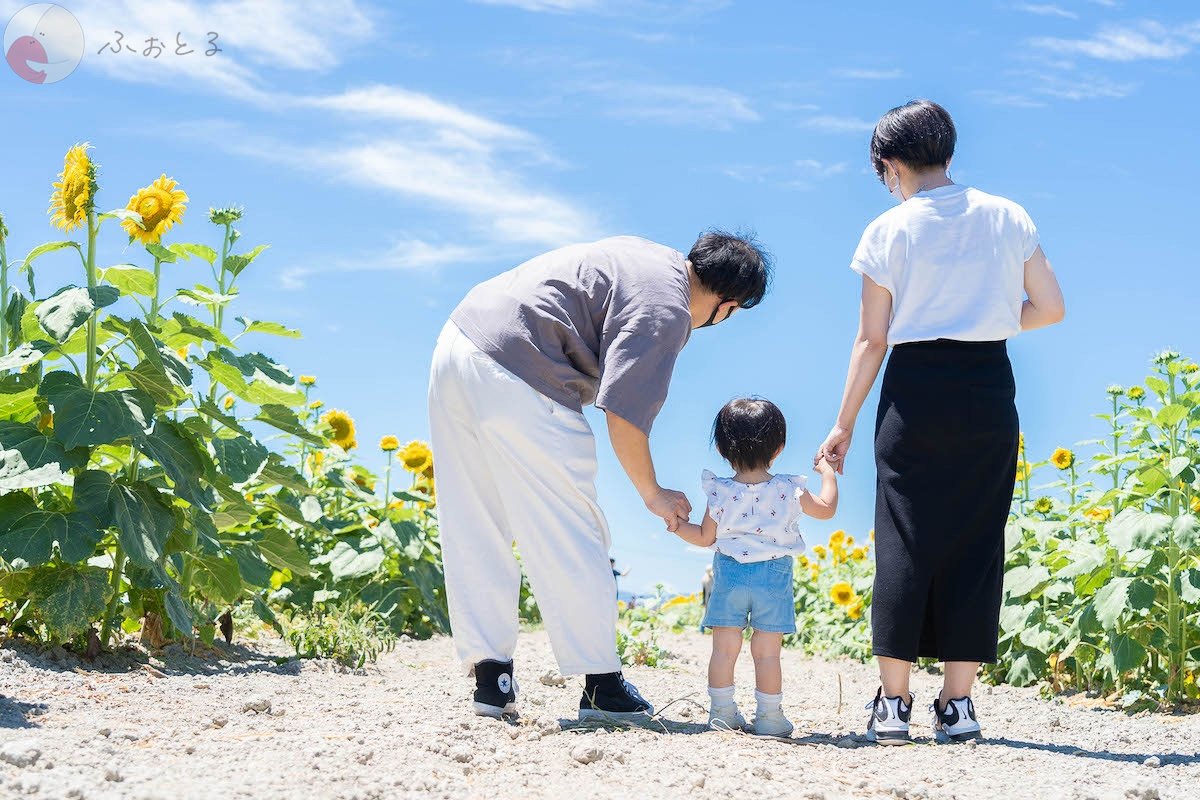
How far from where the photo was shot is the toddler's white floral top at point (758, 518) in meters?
3.54

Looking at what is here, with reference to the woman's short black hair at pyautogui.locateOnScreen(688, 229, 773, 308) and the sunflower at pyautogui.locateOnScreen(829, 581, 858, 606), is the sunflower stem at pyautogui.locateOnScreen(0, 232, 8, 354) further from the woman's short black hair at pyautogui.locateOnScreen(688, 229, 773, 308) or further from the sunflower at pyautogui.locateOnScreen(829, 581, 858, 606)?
the sunflower at pyautogui.locateOnScreen(829, 581, 858, 606)

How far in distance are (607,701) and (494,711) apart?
1.10ft

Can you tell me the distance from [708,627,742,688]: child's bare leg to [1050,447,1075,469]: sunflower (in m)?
2.59

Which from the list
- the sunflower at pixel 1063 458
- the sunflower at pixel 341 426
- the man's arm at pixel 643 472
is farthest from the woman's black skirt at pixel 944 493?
the sunflower at pixel 341 426

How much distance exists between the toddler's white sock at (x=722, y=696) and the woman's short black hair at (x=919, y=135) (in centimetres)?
173

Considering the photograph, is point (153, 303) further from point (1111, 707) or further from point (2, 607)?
point (1111, 707)

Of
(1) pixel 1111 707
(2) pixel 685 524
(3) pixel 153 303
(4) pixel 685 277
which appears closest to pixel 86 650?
(3) pixel 153 303

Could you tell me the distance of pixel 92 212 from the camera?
391cm

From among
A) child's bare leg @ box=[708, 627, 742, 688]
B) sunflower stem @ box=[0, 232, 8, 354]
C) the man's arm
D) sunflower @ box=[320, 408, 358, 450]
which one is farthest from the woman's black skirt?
sunflower @ box=[320, 408, 358, 450]

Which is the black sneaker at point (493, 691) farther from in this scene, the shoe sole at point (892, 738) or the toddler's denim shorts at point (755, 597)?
the shoe sole at point (892, 738)

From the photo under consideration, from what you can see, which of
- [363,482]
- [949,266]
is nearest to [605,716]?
[949,266]

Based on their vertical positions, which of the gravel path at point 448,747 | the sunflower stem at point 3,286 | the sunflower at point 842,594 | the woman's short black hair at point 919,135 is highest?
the woman's short black hair at point 919,135

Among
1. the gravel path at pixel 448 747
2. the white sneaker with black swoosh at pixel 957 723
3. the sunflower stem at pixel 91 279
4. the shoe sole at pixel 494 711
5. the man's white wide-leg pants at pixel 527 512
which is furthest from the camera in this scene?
the sunflower stem at pixel 91 279

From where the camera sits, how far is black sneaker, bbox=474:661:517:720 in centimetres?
349
